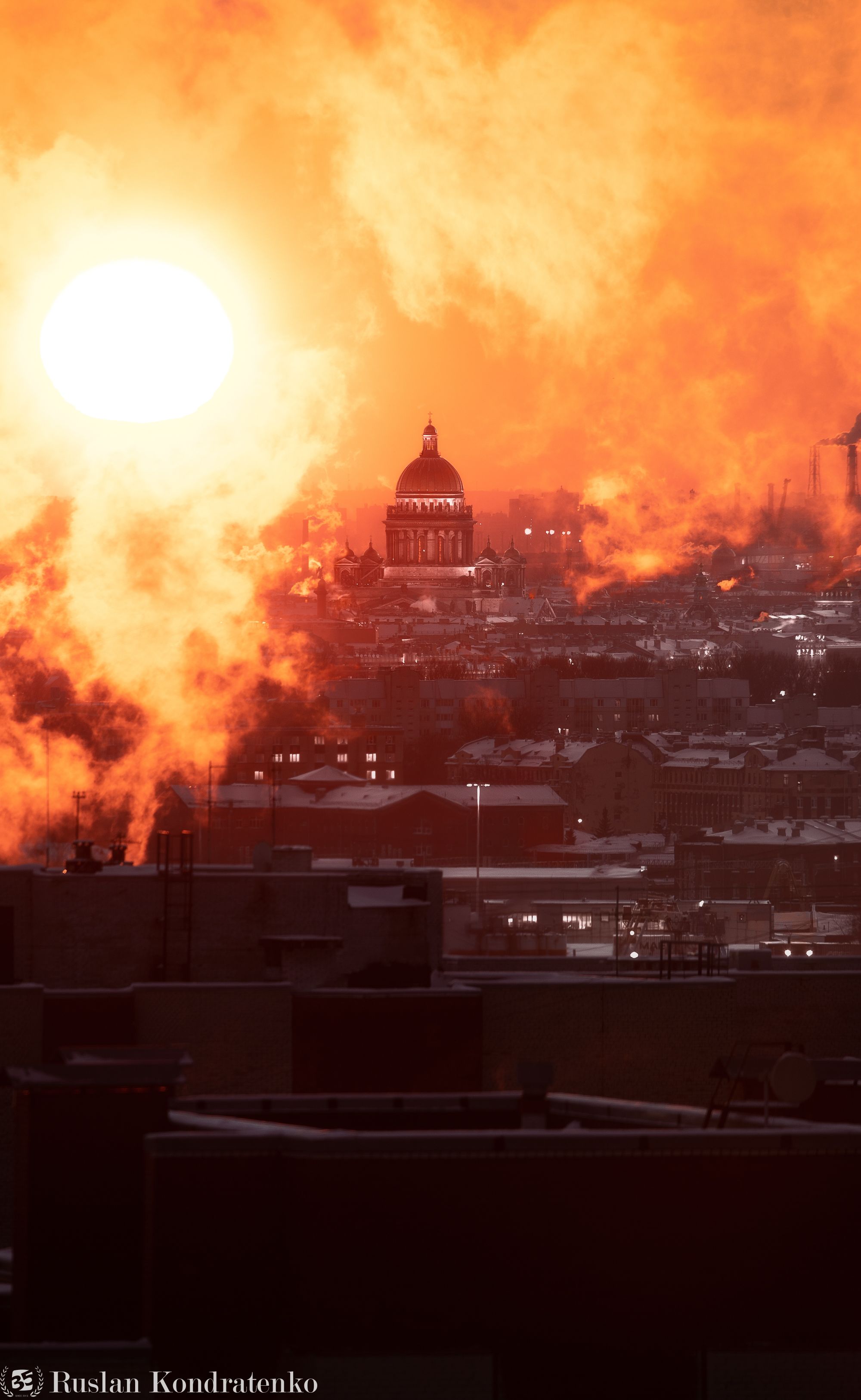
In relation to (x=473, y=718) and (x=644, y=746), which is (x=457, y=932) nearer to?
(x=644, y=746)

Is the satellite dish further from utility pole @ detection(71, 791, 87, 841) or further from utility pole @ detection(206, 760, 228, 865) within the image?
utility pole @ detection(206, 760, 228, 865)

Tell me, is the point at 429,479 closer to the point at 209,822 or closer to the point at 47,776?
the point at 47,776

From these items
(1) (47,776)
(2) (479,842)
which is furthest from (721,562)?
(1) (47,776)

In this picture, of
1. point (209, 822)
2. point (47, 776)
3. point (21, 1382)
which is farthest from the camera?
point (47, 776)

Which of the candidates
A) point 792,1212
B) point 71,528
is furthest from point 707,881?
point 792,1212

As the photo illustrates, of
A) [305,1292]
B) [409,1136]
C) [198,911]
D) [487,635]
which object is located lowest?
[305,1292]

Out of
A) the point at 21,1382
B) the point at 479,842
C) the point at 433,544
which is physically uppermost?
the point at 433,544

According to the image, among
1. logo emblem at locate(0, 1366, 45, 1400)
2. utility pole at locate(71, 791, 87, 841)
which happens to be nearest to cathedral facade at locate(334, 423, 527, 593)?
utility pole at locate(71, 791, 87, 841)

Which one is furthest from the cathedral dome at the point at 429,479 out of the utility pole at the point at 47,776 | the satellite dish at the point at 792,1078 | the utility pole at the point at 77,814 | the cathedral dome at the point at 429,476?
the satellite dish at the point at 792,1078
